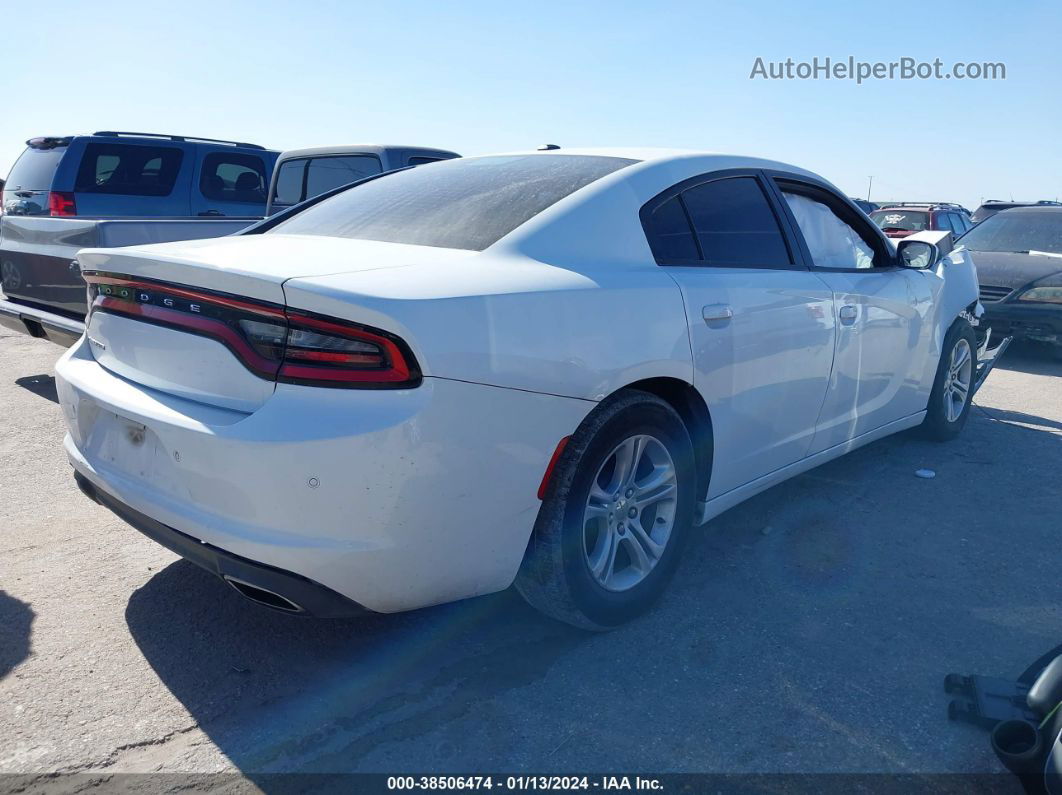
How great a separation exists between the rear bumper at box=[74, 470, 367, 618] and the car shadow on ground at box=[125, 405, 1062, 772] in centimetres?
39

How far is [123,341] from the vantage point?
276cm

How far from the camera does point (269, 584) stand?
2297 mm

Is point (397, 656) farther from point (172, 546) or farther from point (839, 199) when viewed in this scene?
point (839, 199)

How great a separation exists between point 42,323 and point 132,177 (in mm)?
3025

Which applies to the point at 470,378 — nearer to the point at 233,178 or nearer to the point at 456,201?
the point at 456,201

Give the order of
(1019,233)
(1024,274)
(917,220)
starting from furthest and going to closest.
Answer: (917,220) → (1019,233) → (1024,274)

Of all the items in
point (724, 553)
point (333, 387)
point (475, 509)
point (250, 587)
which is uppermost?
point (333, 387)

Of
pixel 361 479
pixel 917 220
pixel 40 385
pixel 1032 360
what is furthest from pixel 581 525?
pixel 917 220

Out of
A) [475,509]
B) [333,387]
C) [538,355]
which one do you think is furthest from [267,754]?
[538,355]

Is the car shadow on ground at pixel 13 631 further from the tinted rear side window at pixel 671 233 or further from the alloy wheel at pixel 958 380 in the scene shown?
the alloy wheel at pixel 958 380

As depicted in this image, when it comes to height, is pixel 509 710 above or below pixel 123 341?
below

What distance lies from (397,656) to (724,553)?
1.55m

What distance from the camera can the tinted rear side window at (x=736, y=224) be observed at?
3342 millimetres

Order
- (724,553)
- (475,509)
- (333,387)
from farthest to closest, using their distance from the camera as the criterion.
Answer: (724,553), (475,509), (333,387)
